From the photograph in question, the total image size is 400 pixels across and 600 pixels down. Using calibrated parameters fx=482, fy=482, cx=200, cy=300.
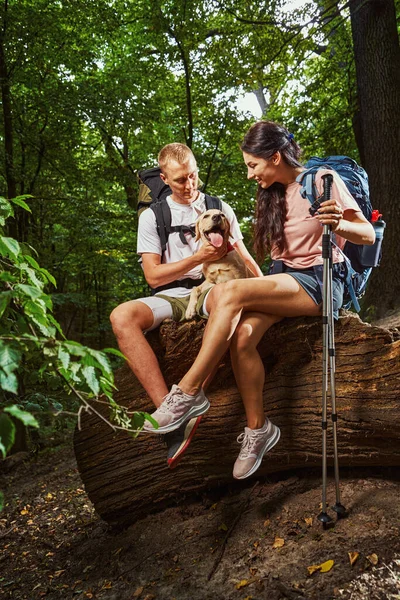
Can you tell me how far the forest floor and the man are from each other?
857 millimetres

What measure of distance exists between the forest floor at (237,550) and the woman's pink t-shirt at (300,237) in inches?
66.4

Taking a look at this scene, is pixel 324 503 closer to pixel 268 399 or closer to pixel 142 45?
pixel 268 399

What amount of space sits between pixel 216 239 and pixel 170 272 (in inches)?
17.3

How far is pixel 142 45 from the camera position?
10656 mm

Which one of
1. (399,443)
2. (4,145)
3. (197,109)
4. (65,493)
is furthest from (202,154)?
(399,443)

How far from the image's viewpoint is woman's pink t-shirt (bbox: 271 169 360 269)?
353 cm

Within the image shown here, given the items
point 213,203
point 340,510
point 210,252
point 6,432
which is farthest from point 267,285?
point 6,432

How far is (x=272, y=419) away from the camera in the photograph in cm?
384

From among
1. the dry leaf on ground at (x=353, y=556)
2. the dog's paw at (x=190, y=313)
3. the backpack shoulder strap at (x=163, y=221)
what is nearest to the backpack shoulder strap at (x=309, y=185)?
the backpack shoulder strap at (x=163, y=221)

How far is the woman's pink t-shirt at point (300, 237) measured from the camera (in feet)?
11.6

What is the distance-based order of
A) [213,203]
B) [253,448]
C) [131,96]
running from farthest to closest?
[131,96] < [213,203] < [253,448]

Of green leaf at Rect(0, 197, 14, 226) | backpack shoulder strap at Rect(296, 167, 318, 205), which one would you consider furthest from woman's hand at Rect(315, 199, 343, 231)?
green leaf at Rect(0, 197, 14, 226)

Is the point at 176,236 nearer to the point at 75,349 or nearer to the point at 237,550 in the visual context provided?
the point at 75,349

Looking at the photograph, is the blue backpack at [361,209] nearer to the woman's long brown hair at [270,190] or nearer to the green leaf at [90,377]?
the woman's long brown hair at [270,190]
